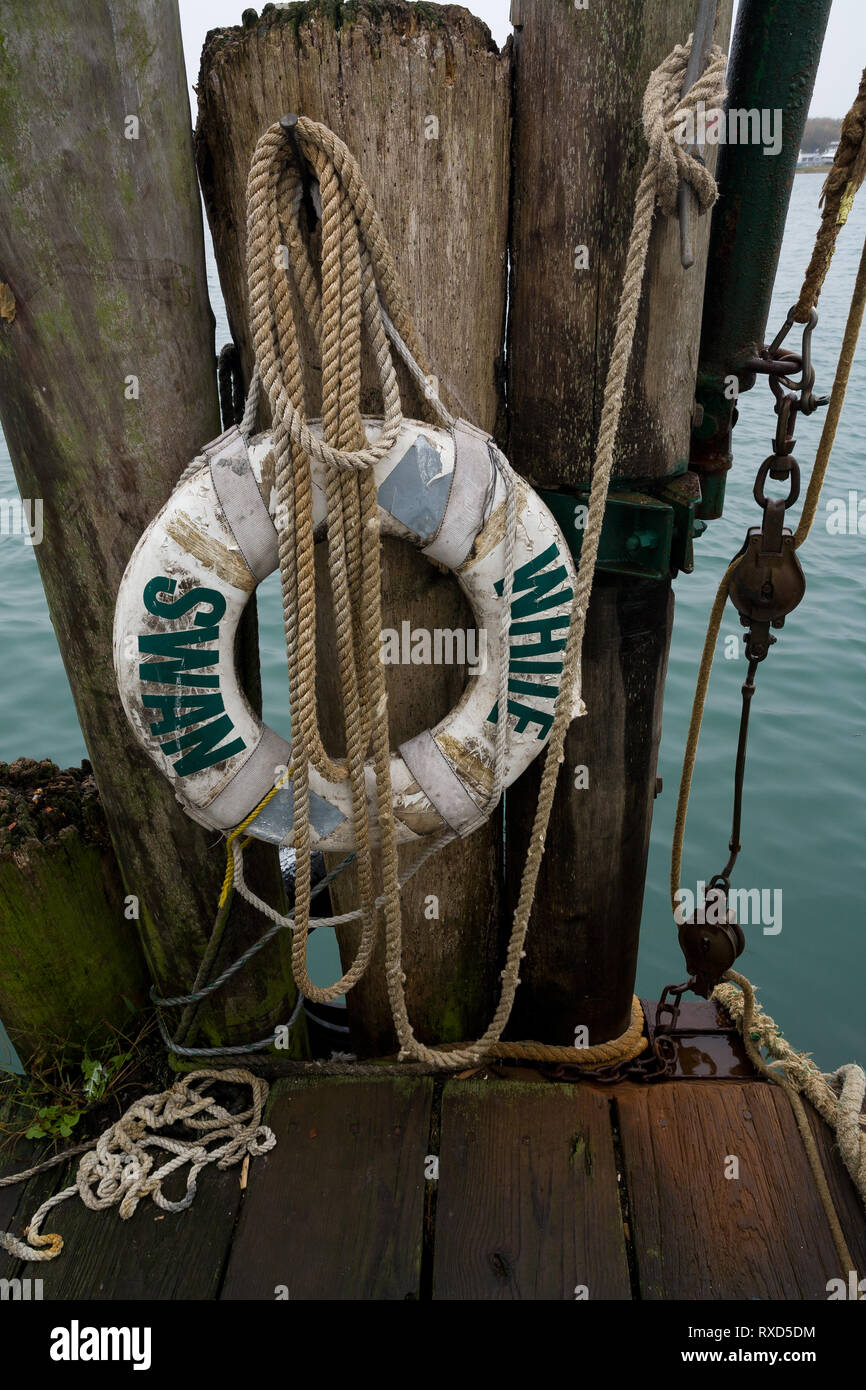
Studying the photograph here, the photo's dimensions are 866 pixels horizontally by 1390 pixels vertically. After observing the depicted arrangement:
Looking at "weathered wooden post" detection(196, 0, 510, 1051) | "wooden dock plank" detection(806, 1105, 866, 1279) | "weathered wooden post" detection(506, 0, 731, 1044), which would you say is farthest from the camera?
"wooden dock plank" detection(806, 1105, 866, 1279)

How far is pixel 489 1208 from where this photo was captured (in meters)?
1.98

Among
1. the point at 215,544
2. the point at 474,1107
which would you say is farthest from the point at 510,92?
the point at 474,1107

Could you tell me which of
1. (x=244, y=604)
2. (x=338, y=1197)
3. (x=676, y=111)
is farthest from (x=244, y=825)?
(x=676, y=111)

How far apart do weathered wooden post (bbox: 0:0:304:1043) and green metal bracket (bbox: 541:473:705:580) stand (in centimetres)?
75

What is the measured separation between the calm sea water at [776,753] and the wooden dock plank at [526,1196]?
1.57 meters

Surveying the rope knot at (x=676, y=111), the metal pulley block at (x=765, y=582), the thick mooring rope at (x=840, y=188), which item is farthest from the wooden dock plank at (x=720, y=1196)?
the rope knot at (x=676, y=111)

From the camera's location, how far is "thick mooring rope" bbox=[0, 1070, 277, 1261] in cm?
199

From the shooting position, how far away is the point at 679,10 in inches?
61.1

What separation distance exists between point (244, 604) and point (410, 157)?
0.82 m

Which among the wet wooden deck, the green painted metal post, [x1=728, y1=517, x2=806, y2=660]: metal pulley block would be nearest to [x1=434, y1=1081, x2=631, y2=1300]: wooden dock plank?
the wet wooden deck

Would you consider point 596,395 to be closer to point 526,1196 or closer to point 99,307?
point 99,307

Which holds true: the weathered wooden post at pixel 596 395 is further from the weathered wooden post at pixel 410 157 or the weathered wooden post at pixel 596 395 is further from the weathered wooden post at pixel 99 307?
the weathered wooden post at pixel 99 307

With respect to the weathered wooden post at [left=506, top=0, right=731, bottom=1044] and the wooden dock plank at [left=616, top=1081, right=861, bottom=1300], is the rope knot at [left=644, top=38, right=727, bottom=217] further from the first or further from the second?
the wooden dock plank at [left=616, top=1081, right=861, bottom=1300]
